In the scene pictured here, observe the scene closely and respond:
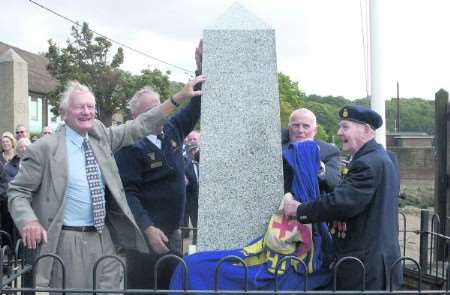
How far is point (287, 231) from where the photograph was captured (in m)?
3.31

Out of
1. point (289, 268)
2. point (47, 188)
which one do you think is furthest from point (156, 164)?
point (289, 268)

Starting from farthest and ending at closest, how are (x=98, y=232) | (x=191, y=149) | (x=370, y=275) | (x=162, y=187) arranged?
(x=191, y=149), (x=162, y=187), (x=98, y=232), (x=370, y=275)

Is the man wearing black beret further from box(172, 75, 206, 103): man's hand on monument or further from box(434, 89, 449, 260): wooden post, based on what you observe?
box(434, 89, 449, 260): wooden post

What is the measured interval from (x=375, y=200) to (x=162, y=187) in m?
1.59

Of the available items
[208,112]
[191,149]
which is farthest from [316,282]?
[191,149]

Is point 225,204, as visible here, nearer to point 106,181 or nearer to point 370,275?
point 106,181

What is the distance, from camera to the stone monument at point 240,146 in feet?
11.5

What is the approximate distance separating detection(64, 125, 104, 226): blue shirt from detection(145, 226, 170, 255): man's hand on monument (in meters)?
0.64

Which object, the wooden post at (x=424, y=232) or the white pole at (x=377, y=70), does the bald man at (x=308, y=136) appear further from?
the white pole at (x=377, y=70)

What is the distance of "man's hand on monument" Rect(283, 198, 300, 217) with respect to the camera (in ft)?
10.8

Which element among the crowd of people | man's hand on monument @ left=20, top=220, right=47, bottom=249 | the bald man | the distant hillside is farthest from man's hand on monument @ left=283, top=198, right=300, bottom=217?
the distant hillside

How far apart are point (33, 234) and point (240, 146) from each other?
1325mm

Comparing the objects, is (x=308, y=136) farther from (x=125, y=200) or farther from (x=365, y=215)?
(x=125, y=200)

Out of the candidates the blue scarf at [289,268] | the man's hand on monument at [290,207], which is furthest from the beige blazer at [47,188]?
the man's hand on monument at [290,207]
